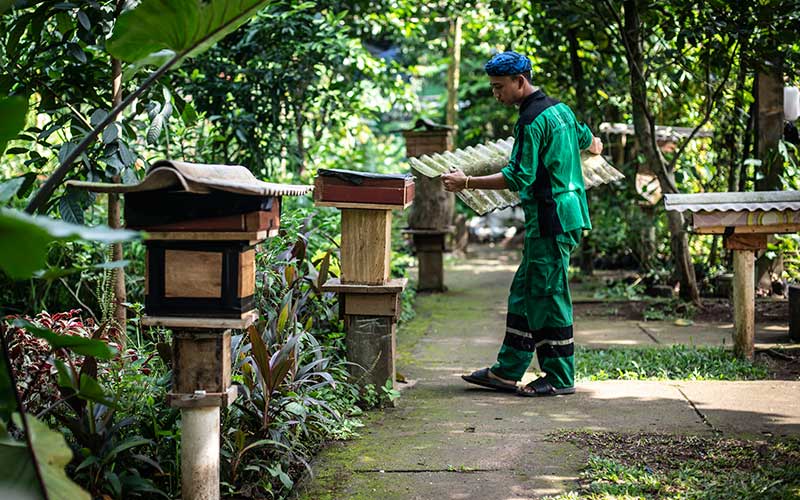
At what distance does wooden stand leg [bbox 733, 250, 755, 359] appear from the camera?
532 cm

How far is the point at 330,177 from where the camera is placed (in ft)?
14.2

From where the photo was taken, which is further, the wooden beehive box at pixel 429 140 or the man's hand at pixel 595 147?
the wooden beehive box at pixel 429 140

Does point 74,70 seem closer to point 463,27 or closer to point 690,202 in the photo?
point 690,202

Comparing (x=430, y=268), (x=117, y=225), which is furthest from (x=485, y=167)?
(x=430, y=268)

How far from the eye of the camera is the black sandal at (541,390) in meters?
4.79

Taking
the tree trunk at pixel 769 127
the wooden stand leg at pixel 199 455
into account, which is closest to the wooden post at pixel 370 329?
the wooden stand leg at pixel 199 455

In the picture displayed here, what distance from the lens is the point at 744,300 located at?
5.35 m

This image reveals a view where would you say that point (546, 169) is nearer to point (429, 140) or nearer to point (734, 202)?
point (734, 202)

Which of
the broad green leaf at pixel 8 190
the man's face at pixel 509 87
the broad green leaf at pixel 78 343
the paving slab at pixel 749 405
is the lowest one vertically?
the paving slab at pixel 749 405

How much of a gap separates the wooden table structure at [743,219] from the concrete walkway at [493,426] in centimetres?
75

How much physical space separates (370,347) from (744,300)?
92.6 inches

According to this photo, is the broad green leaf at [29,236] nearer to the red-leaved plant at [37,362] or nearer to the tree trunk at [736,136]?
the red-leaved plant at [37,362]

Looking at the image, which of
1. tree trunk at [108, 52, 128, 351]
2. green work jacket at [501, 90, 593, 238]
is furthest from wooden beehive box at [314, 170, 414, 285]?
tree trunk at [108, 52, 128, 351]

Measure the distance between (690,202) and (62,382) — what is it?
3.75 metres
